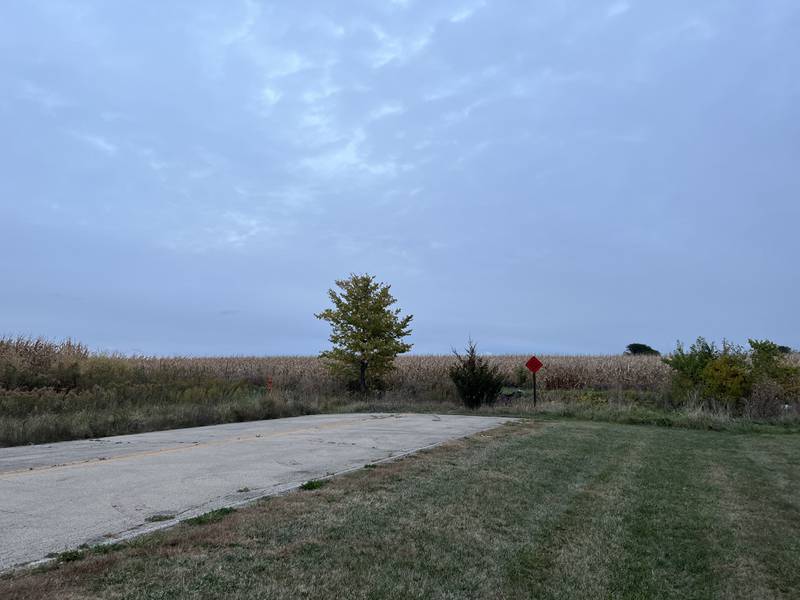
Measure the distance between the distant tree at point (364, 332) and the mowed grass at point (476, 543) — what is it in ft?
65.1

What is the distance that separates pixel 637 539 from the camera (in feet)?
23.2

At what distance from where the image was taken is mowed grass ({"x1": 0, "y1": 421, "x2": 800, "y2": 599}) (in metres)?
4.87

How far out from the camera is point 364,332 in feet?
102

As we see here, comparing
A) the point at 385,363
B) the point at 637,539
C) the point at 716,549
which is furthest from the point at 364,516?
the point at 385,363

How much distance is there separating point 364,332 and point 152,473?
22.2 m

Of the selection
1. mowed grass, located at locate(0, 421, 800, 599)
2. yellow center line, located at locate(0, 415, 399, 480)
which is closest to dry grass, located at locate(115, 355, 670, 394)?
yellow center line, located at locate(0, 415, 399, 480)

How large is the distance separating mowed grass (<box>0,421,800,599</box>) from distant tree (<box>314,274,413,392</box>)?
19.8 meters

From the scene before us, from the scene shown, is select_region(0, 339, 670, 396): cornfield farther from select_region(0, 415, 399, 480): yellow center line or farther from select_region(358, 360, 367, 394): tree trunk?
select_region(0, 415, 399, 480): yellow center line

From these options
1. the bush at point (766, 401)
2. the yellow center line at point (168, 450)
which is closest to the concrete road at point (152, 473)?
the yellow center line at point (168, 450)

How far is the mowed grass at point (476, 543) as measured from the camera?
487cm

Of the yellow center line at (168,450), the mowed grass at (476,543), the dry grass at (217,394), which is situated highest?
the dry grass at (217,394)

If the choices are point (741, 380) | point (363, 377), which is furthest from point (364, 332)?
point (741, 380)

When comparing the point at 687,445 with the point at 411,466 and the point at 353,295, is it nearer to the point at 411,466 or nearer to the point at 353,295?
the point at 411,466

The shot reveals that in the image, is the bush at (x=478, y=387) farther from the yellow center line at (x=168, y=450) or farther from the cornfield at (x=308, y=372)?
the yellow center line at (x=168, y=450)
